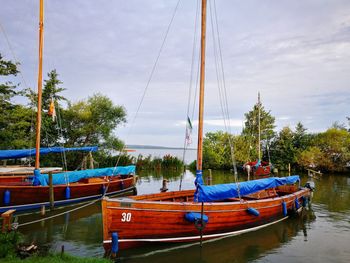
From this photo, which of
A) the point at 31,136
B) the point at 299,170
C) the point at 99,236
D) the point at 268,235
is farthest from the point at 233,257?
the point at 299,170

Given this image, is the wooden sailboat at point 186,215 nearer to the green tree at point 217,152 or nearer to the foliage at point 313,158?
the foliage at point 313,158

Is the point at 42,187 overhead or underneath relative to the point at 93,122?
underneath

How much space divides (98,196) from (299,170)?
29.2 metres

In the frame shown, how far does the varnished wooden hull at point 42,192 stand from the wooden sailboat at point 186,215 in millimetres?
3948

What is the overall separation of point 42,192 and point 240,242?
34.7 feet

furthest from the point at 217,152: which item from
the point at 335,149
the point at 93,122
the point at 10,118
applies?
the point at 10,118

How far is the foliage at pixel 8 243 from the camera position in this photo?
290 inches

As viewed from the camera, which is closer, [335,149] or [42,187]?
[42,187]

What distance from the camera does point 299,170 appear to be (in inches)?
1510

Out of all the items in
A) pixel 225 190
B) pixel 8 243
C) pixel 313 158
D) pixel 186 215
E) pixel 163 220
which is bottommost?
pixel 8 243

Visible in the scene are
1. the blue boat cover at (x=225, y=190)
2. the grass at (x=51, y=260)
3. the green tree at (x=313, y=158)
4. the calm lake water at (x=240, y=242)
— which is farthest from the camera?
the green tree at (x=313, y=158)

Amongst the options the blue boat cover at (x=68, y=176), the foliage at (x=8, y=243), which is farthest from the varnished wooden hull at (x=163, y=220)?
the blue boat cover at (x=68, y=176)

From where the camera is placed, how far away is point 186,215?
9977mm

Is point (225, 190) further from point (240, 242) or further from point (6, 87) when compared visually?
point (6, 87)
